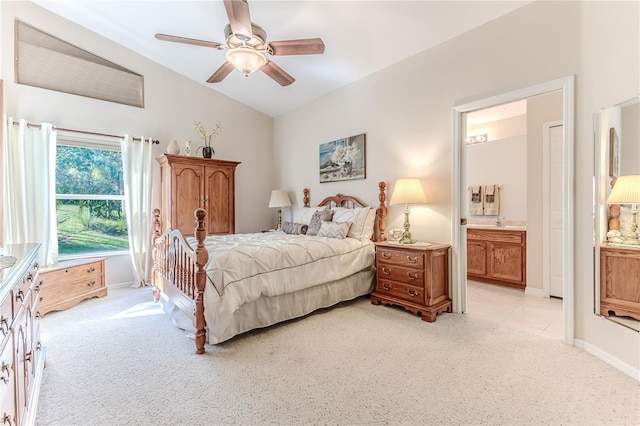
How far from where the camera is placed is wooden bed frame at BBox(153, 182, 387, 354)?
2.39 m

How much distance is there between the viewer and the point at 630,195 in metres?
2.14

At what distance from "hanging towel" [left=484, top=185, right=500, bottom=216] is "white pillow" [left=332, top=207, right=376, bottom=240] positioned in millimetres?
2295

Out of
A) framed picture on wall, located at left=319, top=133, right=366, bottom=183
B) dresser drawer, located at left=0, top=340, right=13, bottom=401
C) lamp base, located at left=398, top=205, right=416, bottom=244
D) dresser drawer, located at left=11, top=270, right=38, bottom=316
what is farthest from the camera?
framed picture on wall, located at left=319, top=133, right=366, bottom=183

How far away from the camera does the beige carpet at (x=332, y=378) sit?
5.51ft

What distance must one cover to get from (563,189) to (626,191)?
1.25 ft

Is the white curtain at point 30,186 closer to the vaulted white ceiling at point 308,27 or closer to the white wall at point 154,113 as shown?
the white wall at point 154,113

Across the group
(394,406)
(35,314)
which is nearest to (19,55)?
(35,314)

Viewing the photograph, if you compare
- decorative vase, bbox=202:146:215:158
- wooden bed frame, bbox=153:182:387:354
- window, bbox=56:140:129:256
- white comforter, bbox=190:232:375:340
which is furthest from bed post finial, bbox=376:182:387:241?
window, bbox=56:140:129:256

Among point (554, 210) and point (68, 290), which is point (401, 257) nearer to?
point (554, 210)

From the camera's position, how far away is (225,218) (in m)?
5.01

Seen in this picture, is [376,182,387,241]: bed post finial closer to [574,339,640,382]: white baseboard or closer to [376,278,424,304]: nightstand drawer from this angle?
[376,278,424,304]: nightstand drawer

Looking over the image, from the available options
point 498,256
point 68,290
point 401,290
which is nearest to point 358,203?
point 401,290

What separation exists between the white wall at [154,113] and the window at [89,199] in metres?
0.31

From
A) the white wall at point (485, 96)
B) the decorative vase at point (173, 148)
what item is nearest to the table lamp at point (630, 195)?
the white wall at point (485, 96)
